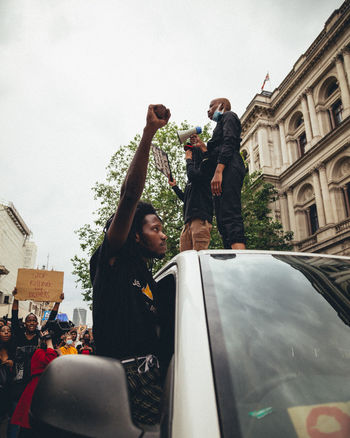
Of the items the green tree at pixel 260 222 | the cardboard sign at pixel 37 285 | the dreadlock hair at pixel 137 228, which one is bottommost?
the dreadlock hair at pixel 137 228

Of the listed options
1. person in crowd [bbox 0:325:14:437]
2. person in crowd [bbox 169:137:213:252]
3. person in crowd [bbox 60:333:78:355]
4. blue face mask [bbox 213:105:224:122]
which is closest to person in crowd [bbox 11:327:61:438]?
person in crowd [bbox 0:325:14:437]

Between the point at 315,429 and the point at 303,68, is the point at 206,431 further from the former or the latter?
the point at 303,68

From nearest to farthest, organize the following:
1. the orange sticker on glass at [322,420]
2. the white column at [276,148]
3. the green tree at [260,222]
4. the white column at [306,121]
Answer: the orange sticker on glass at [322,420] < the green tree at [260,222] < the white column at [306,121] < the white column at [276,148]

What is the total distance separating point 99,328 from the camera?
1.50m

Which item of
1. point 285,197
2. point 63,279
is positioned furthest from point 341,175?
point 63,279

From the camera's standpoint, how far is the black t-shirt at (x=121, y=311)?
143cm

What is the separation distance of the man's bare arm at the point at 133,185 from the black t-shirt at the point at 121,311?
0.07 m

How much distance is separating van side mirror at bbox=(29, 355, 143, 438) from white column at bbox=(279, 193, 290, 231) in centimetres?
2553

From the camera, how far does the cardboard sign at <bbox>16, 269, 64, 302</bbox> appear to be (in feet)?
25.6

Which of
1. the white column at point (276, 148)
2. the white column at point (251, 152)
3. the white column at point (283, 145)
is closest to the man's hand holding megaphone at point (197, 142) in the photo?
the white column at point (283, 145)

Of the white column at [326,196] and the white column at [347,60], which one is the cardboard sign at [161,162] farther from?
the white column at [347,60]

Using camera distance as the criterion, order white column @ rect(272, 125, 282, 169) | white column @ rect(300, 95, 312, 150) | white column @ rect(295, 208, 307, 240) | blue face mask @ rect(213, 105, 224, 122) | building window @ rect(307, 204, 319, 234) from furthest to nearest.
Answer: white column @ rect(272, 125, 282, 169)
white column @ rect(300, 95, 312, 150)
white column @ rect(295, 208, 307, 240)
building window @ rect(307, 204, 319, 234)
blue face mask @ rect(213, 105, 224, 122)

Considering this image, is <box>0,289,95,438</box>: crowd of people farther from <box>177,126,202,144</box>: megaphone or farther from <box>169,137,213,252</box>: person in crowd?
<box>177,126,202,144</box>: megaphone

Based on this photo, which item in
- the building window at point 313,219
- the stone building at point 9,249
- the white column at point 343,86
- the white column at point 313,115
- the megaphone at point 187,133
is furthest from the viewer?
the stone building at point 9,249
